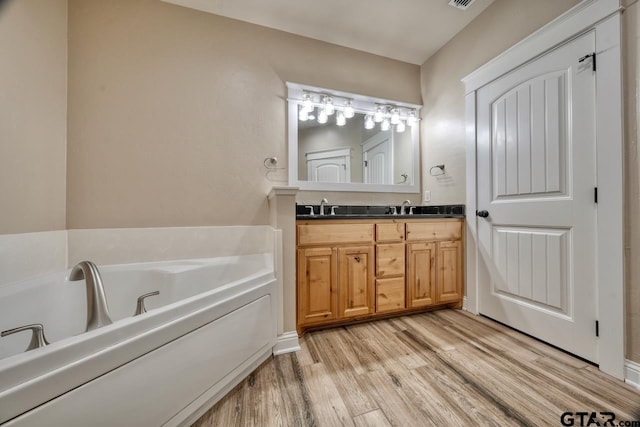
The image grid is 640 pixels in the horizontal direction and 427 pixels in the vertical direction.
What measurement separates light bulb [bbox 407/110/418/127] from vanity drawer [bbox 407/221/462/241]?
119 cm

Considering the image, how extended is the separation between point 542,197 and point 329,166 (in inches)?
63.6

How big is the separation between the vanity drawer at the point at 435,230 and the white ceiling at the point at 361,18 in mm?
1746

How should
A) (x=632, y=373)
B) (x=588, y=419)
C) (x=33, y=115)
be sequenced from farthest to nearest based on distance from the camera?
(x=33, y=115), (x=632, y=373), (x=588, y=419)

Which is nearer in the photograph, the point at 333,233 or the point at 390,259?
the point at 333,233

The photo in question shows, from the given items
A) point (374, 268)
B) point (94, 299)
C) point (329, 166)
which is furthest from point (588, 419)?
point (329, 166)

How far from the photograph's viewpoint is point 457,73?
2.18 meters

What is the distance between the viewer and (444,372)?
1269 millimetres

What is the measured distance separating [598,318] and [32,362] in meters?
2.33

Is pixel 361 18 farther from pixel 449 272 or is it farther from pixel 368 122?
pixel 449 272

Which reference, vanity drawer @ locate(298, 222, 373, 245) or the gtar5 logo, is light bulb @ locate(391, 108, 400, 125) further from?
the gtar5 logo

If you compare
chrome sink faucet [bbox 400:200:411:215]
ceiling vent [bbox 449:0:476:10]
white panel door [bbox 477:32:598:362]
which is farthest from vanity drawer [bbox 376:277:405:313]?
ceiling vent [bbox 449:0:476:10]

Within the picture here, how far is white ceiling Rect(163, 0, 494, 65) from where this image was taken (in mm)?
1881

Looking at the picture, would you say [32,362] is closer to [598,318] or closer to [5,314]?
[5,314]

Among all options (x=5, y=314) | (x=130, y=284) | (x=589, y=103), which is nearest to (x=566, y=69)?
(x=589, y=103)
